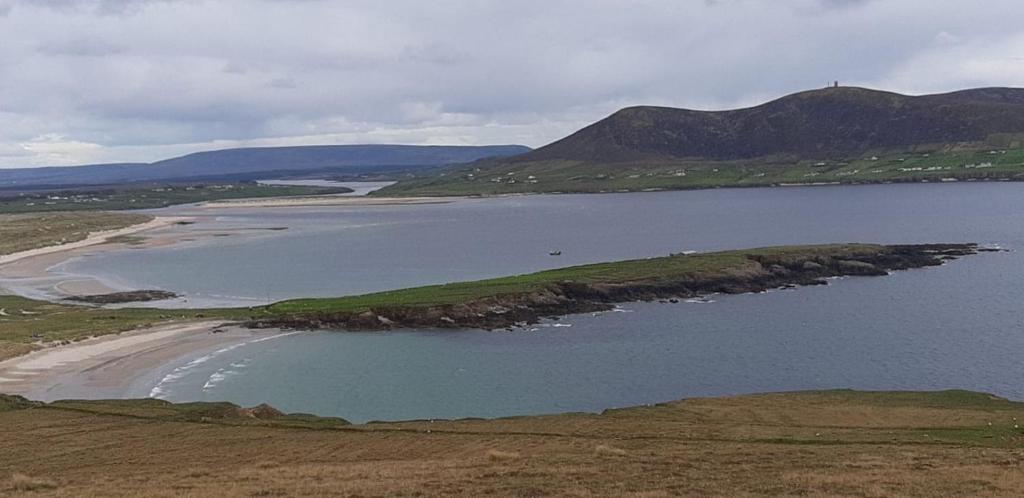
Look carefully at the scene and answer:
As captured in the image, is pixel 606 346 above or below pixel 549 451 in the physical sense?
below

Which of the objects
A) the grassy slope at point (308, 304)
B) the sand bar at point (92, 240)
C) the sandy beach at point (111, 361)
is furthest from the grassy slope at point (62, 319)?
the sand bar at point (92, 240)

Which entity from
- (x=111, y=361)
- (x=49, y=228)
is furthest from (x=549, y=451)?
(x=49, y=228)

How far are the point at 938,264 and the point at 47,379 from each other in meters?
83.4

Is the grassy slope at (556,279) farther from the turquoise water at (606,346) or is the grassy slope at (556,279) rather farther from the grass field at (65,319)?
the grass field at (65,319)

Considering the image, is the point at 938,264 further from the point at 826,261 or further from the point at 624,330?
the point at 624,330

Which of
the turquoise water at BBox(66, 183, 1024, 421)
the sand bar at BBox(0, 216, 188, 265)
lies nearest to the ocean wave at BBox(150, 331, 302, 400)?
the turquoise water at BBox(66, 183, 1024, 421)

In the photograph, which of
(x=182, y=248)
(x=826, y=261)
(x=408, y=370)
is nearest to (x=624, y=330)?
(x=408, y=370)

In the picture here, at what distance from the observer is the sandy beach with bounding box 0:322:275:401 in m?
48.3

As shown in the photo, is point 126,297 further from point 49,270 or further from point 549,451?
point 549,451

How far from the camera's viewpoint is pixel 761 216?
163 metres

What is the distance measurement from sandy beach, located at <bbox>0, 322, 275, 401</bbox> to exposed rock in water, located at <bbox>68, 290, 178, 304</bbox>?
18791 mm

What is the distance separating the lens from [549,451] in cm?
2945

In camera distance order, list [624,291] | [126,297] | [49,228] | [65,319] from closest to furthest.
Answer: [65,319] < [624,291] < [126,297] < [49,228]

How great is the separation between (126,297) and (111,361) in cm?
3094
